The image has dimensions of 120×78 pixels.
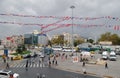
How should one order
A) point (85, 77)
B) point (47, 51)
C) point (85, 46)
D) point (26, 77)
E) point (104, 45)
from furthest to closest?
point (104, 45) < point (85, 46) < point (47, 51) < point (85, 77) < point (26, 77)

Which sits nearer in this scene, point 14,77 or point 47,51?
point 14,77

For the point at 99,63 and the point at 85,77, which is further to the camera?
the point at 99,63

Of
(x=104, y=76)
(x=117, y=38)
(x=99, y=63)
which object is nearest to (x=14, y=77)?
(x=104, y=76)

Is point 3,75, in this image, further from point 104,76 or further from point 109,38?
point 109,38

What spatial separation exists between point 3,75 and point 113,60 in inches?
2230

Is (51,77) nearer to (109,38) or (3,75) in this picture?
(3,75)

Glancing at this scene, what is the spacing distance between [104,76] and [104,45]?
120 meters

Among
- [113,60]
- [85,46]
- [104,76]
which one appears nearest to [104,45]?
[85,46]

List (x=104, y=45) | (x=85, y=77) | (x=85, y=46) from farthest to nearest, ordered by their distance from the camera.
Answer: (x=104, y=45)
(x=85, y=46)
(x=85, y=77)

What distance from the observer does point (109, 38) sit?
197 meters

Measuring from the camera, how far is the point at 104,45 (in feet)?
533

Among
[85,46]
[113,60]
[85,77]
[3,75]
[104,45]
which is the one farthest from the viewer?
[104,45]

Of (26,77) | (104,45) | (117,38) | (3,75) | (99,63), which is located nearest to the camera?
(3,75)

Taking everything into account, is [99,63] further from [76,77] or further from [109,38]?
[109,38]
